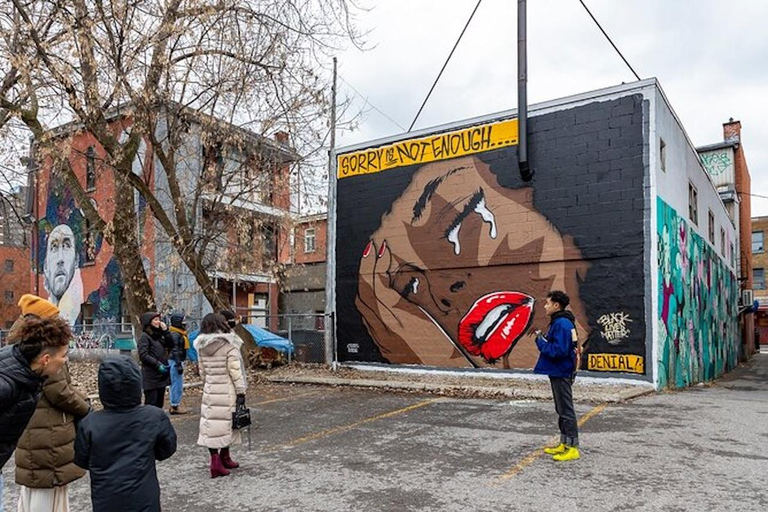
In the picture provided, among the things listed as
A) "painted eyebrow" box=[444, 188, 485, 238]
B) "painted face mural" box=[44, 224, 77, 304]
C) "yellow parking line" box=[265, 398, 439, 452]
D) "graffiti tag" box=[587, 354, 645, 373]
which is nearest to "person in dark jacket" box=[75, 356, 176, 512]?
"yellow parking line" box=[265, 398, 439, 452]

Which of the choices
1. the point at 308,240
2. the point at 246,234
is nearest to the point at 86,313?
the point at 308,240

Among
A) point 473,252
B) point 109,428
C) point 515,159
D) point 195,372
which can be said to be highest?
point 515,159

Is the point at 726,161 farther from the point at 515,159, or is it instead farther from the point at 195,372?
the point at 195,372

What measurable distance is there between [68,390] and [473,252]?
35.0 ft

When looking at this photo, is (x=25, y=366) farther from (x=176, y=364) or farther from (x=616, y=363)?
(x=616, y=363)

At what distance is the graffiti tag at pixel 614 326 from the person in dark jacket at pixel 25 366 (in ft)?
34.4

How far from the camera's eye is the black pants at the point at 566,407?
20.6ft

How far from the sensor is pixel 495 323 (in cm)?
1333

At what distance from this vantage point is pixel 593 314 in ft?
39.5

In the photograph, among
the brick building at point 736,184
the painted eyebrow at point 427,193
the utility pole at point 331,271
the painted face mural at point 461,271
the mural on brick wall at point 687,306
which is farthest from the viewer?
the brick building at point 736,184

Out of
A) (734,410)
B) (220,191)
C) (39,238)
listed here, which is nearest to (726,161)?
(734,410)

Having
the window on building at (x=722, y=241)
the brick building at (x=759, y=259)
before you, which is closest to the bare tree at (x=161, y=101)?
the window on building at (x=722, y=241)

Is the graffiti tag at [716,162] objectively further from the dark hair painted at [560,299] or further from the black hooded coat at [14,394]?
the black hooded coat at [14,394]

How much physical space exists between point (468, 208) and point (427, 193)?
121cm
